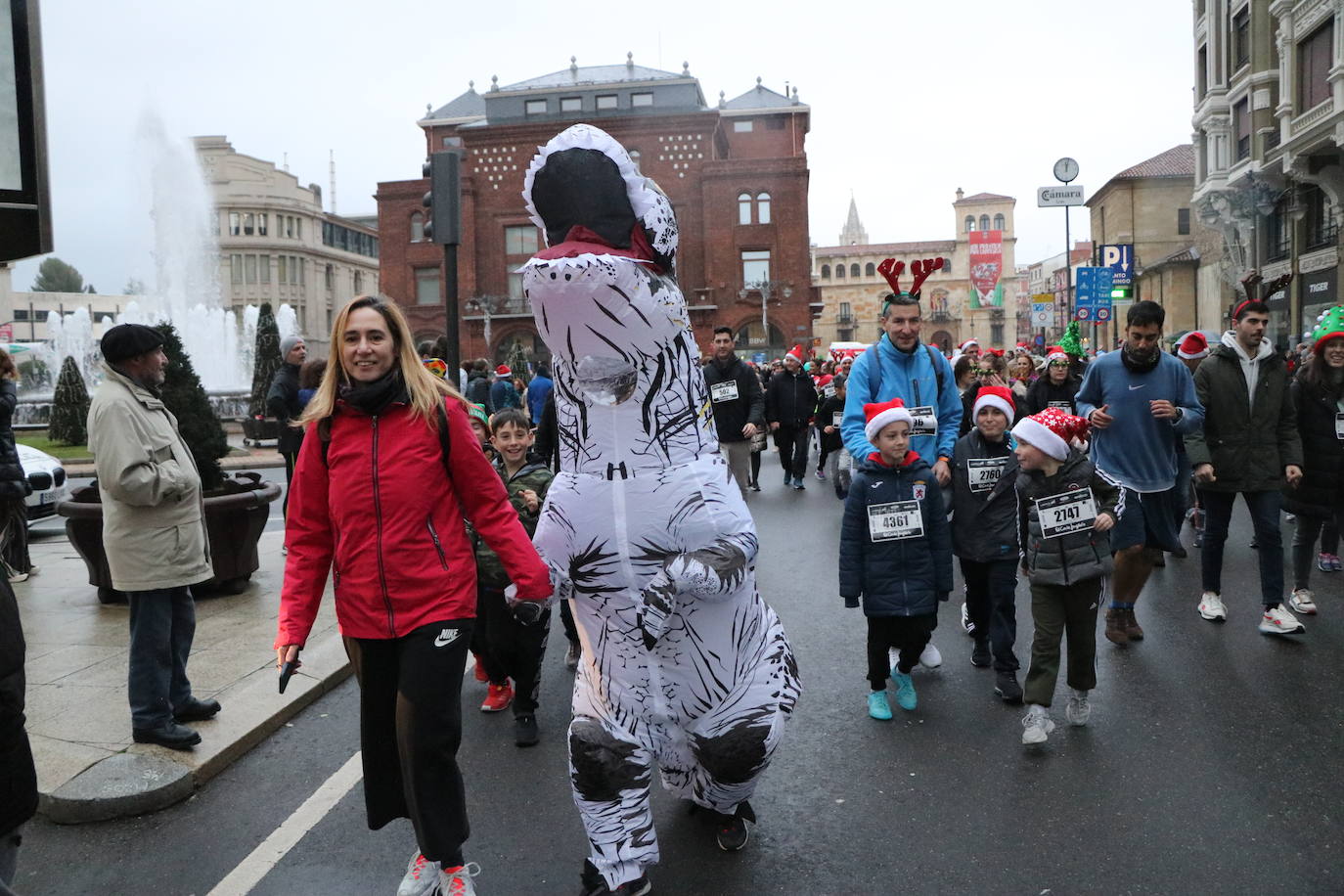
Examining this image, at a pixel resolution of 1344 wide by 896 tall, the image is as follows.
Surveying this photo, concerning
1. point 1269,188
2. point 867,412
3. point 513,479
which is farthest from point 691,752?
point 1269,188

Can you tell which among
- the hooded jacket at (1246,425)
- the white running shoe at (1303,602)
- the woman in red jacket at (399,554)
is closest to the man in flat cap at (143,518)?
the woman in red jacket at (399,554)

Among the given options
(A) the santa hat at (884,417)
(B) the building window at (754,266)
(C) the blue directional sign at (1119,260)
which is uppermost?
(B) the building window at (754,266)

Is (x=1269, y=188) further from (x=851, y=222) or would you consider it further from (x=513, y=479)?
(x=851, y=222)

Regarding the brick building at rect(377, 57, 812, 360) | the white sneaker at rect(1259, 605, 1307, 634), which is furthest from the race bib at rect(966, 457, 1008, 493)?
Result: the brick building at rect(377, 57, 812, 360)

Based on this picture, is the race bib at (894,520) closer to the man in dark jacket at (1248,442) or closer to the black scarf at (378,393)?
the man in dark jacket at (1248,442)

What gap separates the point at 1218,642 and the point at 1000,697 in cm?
177

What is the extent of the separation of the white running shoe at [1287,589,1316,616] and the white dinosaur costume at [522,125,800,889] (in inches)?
188

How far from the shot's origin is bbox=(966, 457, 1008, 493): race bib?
5535 millimetres

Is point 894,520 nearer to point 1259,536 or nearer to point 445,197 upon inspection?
point 1259,536

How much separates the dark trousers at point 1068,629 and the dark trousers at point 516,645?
2.32 m

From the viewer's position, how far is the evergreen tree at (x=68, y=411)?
2281 cm

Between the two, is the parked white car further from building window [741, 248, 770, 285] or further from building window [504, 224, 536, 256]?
building window [741, 248, 770, 285]

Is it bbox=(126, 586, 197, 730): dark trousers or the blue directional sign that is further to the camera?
the blue directional sign

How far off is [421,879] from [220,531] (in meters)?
4.71
